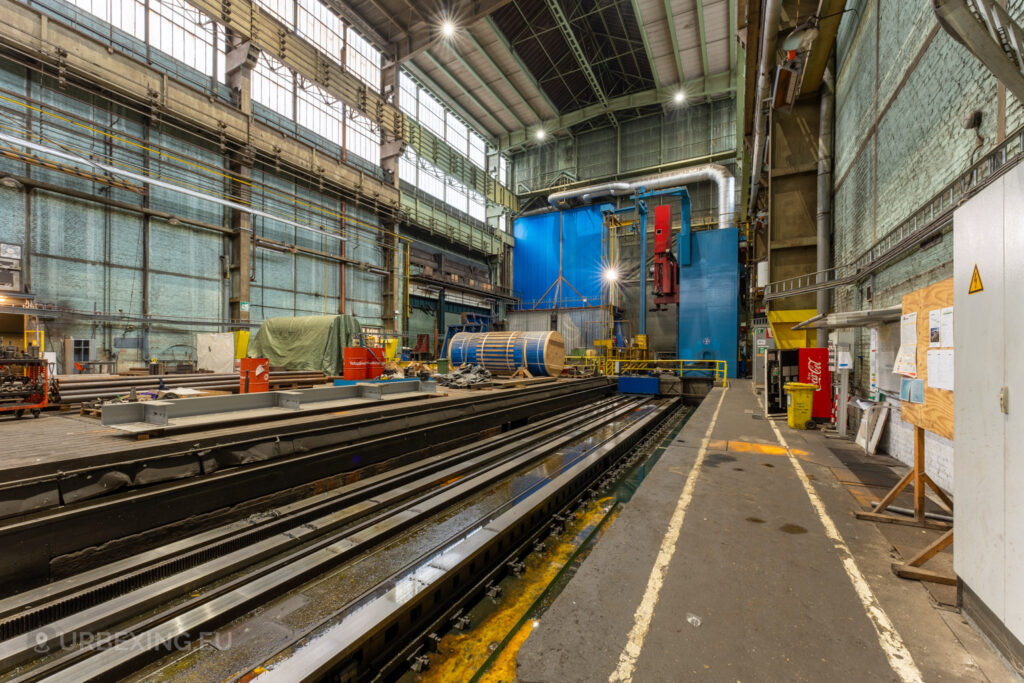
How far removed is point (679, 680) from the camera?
4.92 ft

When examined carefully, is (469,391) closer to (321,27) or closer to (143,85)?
(143,85)

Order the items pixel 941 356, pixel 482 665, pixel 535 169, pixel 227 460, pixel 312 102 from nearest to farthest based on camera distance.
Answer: pixel 482 665 < pixel 941 356 < pixel 227 460 < pixel 312 102 < pixel 535 169

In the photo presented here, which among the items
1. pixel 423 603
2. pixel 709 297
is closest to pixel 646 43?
pixel 709 297

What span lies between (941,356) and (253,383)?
7.89m

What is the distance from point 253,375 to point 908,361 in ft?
26.2

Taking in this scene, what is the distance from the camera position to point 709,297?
15.3 metres

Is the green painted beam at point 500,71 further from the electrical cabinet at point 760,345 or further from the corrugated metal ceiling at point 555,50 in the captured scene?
the electrical cabinet at point 760,345

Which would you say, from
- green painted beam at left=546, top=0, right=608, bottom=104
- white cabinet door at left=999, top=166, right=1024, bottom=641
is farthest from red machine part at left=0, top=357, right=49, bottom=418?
green painted beam at left=546, top=0, right=608, bottom=104

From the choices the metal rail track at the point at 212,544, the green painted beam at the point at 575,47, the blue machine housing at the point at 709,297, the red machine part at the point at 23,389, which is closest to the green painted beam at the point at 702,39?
the green painted beam at the point at 575,47

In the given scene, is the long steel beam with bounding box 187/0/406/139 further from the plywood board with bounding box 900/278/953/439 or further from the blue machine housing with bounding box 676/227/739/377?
the plywood board with bounding box 900/278/953/439

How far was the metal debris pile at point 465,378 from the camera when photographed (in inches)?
348

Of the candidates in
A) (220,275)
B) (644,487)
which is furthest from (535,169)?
(644,487)

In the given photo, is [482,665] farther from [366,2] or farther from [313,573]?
[366,2]

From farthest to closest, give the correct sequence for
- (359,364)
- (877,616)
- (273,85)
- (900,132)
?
(273,85), (359,364), (900,132), (877,616)
